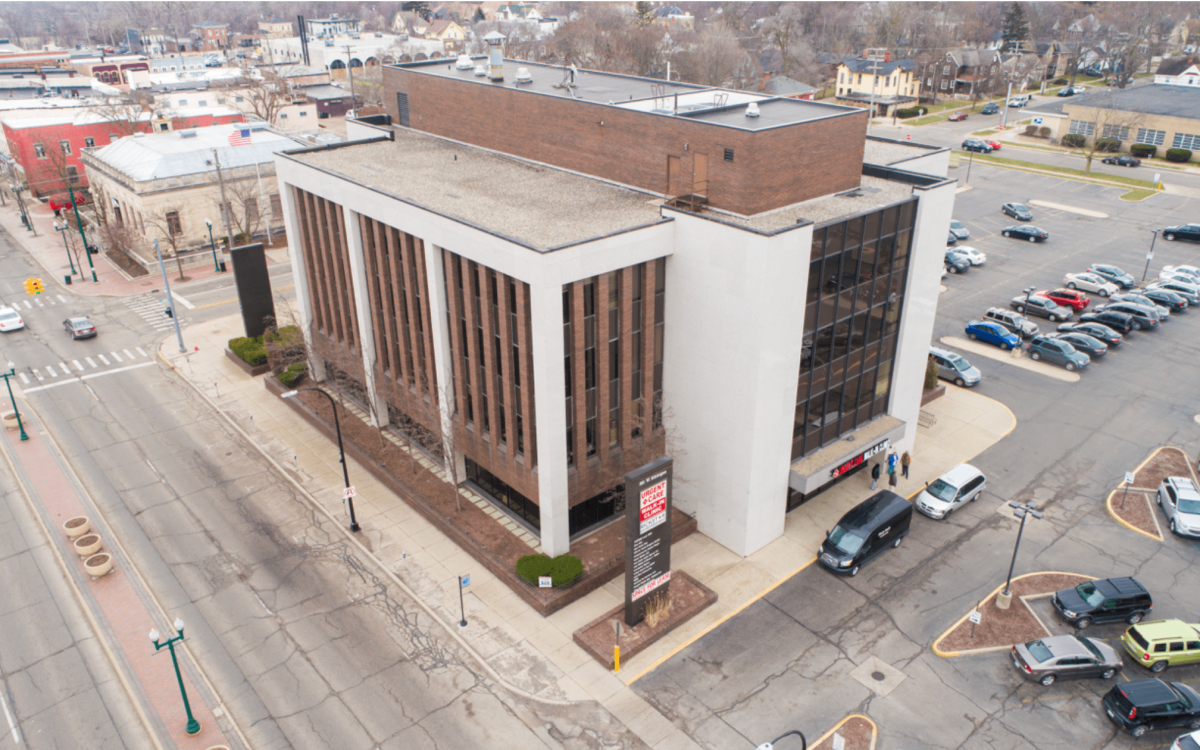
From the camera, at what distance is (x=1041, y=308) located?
2379 inches

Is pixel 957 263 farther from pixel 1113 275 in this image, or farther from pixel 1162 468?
pixel 1162 468

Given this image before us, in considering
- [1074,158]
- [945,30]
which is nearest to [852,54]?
[945,30]

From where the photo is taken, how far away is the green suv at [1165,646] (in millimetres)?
28922

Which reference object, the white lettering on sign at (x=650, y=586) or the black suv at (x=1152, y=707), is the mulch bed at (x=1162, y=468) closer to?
the black suv at (x=1152, y=707)

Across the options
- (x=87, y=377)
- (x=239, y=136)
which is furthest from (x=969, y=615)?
(x=239, y=136)

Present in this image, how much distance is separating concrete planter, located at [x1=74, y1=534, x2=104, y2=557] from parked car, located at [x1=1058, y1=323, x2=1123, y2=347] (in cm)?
5995

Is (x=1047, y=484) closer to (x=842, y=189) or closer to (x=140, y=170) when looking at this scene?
(x=842, y=189)

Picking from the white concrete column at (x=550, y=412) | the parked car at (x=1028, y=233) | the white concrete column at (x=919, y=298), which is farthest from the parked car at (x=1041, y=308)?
the white concrete column at (x=550, y=412)

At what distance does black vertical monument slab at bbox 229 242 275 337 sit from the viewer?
51.8 metres

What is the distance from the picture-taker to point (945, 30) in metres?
188

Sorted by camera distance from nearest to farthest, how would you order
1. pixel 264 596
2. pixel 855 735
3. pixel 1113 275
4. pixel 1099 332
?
pixel 855 735 → pixel 264 596 → pixel 1099 332 → pixel 1113 275

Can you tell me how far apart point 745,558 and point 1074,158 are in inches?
3868

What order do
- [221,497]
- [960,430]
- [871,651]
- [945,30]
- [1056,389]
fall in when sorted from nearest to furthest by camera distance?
1. [871,651]
2. [221,497]
3. [960,430]
4. [1056,389]
5. [945,30]

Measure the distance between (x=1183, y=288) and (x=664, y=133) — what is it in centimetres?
5190
